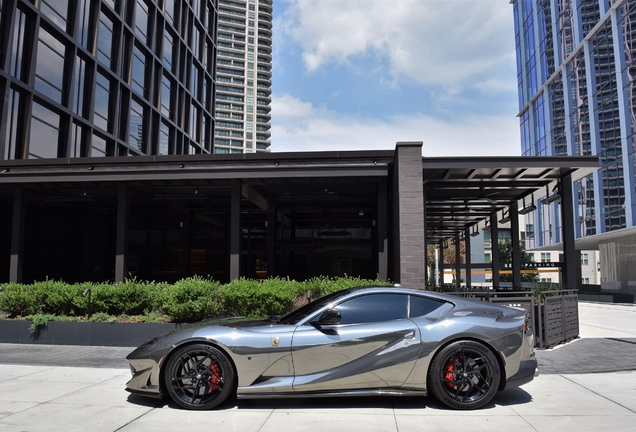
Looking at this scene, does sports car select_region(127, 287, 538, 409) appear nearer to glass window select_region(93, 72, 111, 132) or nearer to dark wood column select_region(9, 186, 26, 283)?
dark wood column select_region(9, 186, 26, 283)

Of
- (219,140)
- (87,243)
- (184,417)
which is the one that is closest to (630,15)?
(87,243)

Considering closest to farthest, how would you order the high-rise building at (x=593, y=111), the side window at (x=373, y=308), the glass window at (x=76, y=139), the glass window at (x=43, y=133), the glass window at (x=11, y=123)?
1. the side window at (x=373, y=308)
2. the glass window at (x=11, y=123)
3. the glass window at (x=43, y=133)
4. the glass window at (x=76, y=139)
5. the high-rise building at (x=593, y=111)

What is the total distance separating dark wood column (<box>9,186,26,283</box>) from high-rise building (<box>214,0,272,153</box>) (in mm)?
113215

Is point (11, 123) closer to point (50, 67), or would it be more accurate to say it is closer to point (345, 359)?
point (50, 67)

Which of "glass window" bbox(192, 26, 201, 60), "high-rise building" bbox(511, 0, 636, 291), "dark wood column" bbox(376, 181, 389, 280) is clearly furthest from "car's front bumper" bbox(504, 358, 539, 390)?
"glass window" bbox(192, 26, 201, 60)

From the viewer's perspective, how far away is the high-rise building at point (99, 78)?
2203cm

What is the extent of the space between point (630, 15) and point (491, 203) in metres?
25.0

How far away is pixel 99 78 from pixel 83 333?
68.4ft

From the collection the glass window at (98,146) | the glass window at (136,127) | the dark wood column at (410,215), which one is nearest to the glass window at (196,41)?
the glass window at (136,127)

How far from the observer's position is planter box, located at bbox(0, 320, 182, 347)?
1029 cm

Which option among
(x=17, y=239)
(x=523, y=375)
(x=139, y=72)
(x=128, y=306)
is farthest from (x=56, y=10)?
(x=523, y=375)

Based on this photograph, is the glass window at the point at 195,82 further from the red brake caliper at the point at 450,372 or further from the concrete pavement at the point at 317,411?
the red brake caliper at the point at 450,372

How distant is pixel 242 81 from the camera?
13025cm

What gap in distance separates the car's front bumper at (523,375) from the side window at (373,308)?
4.35 feet
